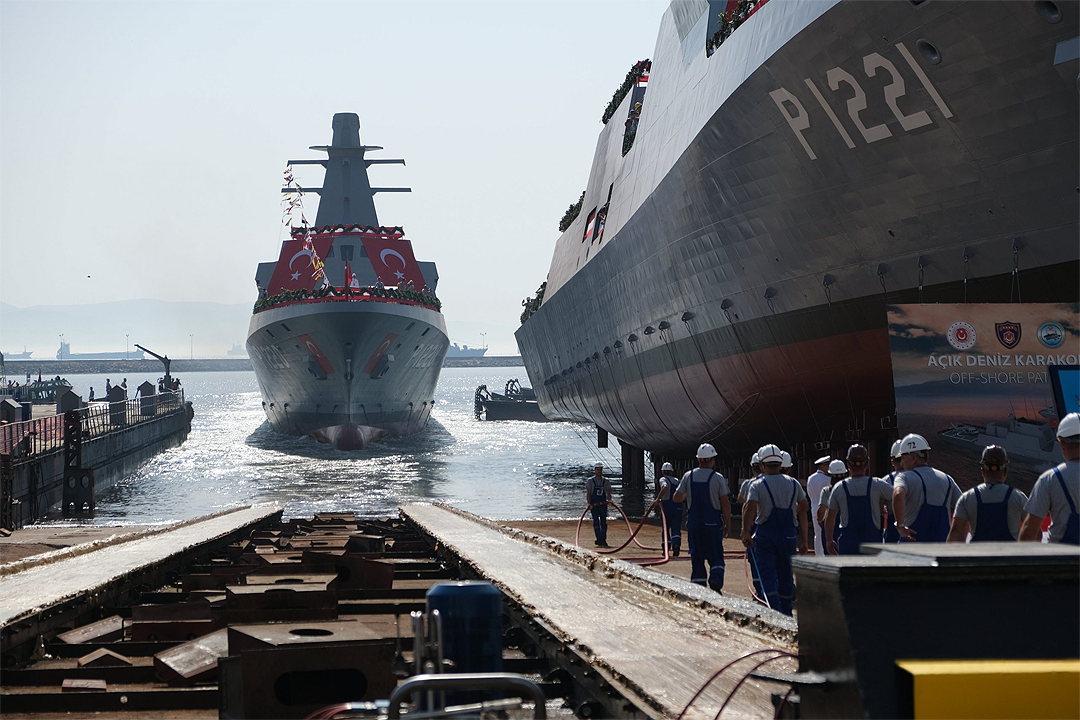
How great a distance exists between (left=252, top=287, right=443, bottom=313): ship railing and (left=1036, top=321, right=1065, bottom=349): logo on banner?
4058cm

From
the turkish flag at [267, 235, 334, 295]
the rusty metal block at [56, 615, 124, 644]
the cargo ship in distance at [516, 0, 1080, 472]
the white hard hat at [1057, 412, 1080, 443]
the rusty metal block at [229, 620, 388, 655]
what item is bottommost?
the rusty metal block at [56, 615, 124, 644]

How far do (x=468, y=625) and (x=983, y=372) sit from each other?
9789 millimetres

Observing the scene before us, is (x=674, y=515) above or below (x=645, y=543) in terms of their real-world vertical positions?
above

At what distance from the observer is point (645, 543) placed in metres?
18.6

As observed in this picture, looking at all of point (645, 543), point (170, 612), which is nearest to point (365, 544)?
point (170, 612)

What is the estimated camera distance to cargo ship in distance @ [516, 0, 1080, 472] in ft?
42.4

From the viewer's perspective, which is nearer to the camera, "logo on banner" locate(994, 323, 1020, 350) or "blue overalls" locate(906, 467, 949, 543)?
"blue overalls" locate(906, 467, 949, 543)

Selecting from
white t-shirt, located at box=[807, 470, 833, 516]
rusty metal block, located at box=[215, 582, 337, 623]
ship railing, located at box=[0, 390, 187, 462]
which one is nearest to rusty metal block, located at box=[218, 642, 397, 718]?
rusty metal block, located at box=[215, 582, 337, 623]

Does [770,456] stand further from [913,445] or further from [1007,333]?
[1007,333]

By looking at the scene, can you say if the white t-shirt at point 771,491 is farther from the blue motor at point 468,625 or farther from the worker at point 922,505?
the blue motor at point 468,625

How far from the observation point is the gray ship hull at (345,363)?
5053 centimetres

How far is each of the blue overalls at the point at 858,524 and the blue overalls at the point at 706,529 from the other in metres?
1.59

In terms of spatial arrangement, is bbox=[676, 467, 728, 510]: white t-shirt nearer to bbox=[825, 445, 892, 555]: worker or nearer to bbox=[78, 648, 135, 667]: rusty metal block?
bbox=[825, 445, 892, 555]: worker

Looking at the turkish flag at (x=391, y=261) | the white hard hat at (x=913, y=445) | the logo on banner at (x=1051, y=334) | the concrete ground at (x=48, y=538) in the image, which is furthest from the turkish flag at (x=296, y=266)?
the white hard hat at (x=913, y=445)
